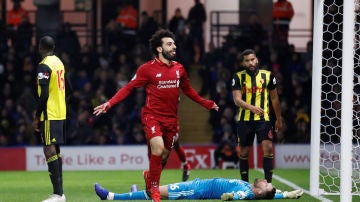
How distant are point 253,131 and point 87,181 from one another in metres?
4.35

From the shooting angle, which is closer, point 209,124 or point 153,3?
point 209,124

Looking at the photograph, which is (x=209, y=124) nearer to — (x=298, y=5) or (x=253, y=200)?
(x=298, y=5)

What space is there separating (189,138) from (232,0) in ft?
18.5

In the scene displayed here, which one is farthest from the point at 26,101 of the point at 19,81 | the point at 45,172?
the point at 45,172

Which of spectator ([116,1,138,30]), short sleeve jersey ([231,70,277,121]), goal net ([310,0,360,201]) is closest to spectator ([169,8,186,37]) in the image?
spectator ([116,1,138,30])

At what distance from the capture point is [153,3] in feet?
89.8

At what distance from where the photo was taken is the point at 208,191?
417 inches

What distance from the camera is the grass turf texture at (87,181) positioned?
11897 mm

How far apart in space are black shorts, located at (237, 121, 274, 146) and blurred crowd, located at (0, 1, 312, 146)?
7538mm

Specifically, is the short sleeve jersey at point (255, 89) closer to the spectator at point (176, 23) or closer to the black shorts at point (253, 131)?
the black shorts at point (253, 131)

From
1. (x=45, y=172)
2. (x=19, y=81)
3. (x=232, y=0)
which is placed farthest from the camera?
(x=232, y=0)

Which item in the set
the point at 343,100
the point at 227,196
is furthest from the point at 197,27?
the point at 343,100

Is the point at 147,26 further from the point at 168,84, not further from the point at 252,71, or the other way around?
the point at 168,84

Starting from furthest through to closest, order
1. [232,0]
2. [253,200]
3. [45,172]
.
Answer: [232,0], [45,172], [253,200]
